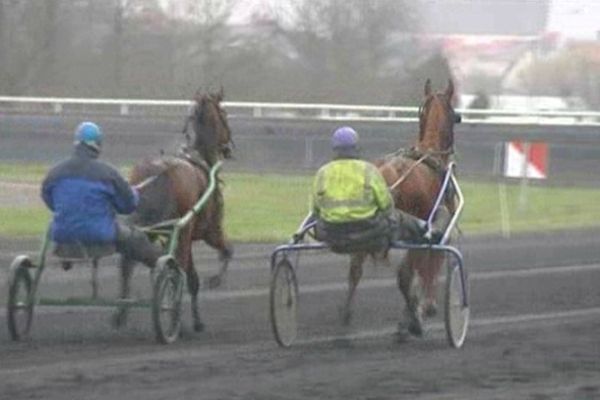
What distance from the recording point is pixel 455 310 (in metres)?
15.0

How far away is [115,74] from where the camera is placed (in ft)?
154

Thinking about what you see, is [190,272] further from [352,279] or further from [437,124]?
[437,124]

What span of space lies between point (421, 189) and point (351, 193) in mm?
1721

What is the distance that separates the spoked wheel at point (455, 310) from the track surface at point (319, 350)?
138 mm

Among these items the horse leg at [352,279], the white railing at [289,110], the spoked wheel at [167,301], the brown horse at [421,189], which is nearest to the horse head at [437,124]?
the brown horse at [421,189]

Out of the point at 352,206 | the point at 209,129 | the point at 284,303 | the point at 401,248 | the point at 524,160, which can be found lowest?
the point at 524,160

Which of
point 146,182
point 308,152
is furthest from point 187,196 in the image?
point 308,152

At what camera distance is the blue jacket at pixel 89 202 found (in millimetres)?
14781

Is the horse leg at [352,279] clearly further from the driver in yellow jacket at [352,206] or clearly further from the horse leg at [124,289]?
the horse leg at [124,289]

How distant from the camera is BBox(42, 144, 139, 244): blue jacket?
14781 millimetres

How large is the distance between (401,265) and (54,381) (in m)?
4.63

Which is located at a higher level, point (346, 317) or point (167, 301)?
point (167, 301)

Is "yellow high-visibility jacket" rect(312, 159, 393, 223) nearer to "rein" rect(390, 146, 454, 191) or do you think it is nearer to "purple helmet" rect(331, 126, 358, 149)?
"purple helmet" rect(331, 126, 358, 149)

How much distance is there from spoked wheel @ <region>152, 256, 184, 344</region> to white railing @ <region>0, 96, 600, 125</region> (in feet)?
91.5
